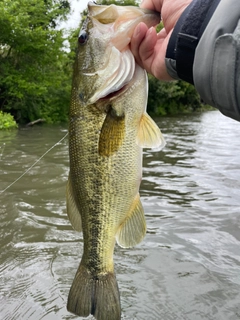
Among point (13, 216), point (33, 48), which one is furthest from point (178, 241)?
point (33, 48)

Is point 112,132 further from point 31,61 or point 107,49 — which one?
point 31,61

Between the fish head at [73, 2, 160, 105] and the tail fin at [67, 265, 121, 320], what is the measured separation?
1.16m

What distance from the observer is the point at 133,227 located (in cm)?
241

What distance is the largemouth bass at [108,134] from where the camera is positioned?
216 centimetres

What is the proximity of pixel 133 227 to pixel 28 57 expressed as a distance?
23193 millimetres

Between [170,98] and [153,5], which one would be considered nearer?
[153,5]

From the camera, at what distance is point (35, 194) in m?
6.77

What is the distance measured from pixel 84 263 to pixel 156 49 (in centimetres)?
145

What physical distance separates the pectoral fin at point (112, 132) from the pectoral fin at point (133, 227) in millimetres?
398

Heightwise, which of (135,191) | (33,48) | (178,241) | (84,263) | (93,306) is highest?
(33,48)

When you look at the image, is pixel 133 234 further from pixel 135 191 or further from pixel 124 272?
pixel 124 272

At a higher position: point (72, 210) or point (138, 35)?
point (138, 35)

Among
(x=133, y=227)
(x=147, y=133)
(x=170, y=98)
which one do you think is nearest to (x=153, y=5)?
(x=147, y=133)

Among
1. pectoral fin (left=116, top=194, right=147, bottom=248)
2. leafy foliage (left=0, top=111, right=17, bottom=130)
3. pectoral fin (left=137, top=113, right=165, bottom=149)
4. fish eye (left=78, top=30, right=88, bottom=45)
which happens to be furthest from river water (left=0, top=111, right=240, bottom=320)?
leafy foliage (left=0, top=111, right=17, bottom=130)
